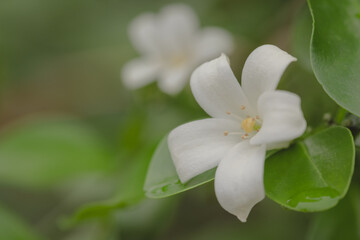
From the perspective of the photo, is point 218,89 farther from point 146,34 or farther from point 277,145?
point 146,34

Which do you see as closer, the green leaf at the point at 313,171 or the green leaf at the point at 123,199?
the green leaf at the point at 313,171

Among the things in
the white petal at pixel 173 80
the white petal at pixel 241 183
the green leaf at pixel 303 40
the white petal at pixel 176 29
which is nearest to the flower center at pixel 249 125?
the white petal at pixel 241 183

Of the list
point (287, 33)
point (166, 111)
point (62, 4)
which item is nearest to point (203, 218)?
point (166, 111)

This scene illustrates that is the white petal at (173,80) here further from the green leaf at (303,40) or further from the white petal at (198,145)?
the white petal at (198,145)

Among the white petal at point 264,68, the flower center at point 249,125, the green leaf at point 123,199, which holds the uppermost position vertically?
the white petal at point 264,68

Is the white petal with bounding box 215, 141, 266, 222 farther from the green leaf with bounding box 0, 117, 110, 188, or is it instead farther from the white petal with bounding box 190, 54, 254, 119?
the green leaf with bounding box 0, 117, 110, 188

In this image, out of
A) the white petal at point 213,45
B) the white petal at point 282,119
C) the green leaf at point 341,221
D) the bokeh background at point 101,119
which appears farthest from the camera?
the white petal at point 213,45

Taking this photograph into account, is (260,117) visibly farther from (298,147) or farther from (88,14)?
(88,14)
